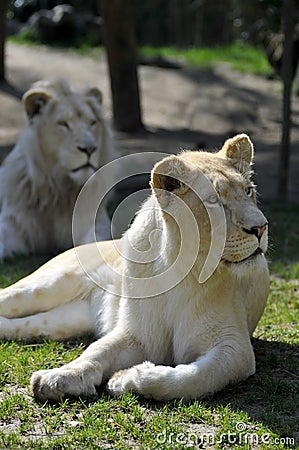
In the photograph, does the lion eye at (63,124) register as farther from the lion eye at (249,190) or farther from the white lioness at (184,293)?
the lion eye at (249,190)

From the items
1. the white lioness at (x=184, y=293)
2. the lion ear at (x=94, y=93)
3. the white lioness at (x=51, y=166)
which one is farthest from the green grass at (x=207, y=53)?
the white lioness at (x=184, y=293)

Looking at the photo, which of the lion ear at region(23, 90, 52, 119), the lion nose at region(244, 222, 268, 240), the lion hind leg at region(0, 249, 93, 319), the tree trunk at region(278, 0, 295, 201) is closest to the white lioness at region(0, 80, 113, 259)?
the lion ear at region(23, 90, 52, 119)

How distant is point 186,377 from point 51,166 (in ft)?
12.2

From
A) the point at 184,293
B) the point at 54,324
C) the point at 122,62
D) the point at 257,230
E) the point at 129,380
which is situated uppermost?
the point at 257,230

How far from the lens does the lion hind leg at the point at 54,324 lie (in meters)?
4.59

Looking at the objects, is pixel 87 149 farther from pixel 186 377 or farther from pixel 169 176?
pixel 186 377

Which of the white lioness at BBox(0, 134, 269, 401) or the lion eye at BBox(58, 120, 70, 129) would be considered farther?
the lion eye at BBox(58, 120, 70, 129)

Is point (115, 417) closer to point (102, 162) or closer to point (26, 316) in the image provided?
point (26, 316)

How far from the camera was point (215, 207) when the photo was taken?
3631 mm

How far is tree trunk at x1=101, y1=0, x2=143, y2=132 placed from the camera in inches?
468

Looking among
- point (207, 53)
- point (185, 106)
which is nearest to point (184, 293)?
point (185, 106)

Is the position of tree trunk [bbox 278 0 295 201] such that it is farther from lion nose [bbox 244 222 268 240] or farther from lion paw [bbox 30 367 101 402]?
lion paw [bbox 30 367 101 402]

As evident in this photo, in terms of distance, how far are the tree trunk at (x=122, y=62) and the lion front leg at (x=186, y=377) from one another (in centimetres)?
890

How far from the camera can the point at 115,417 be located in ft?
11.2
